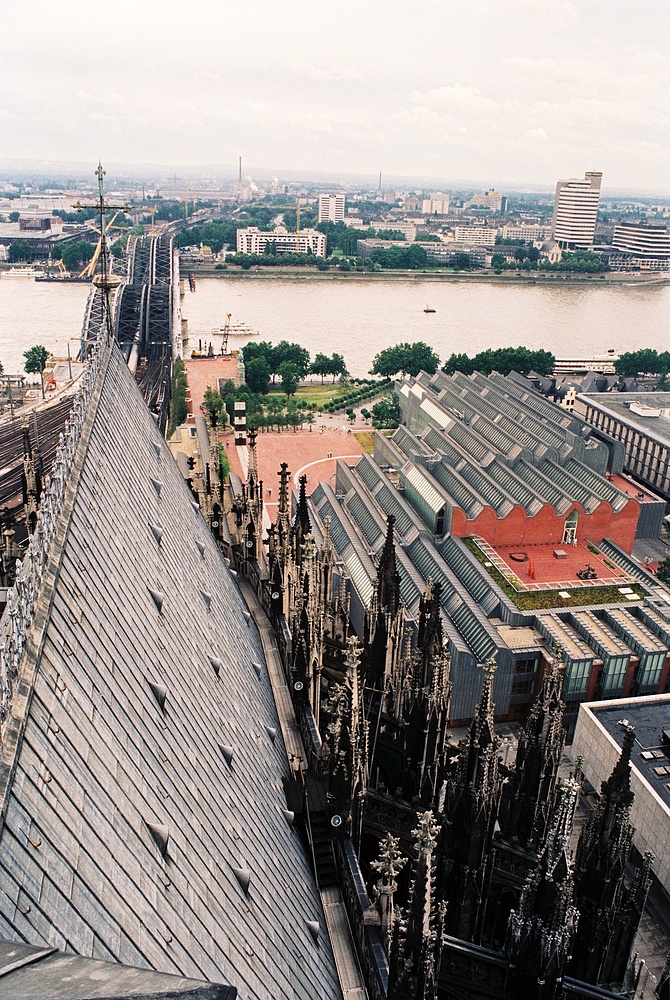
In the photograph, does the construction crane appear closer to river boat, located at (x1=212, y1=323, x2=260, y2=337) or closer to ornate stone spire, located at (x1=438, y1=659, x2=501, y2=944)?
river boat, located at (x1=212, y1=323, x2=260, y2=337)

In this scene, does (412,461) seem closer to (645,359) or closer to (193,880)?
(193,880)

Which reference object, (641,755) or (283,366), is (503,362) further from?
(641,755)

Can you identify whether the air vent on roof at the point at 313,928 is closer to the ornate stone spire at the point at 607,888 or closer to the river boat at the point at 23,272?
the ornate stone spire at the point at 607,888

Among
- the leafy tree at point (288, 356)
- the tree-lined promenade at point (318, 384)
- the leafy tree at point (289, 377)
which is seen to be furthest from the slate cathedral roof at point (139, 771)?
the leafy tree at point (288, 356)

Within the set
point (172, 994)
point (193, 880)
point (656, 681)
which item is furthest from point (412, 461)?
point (172, 994)

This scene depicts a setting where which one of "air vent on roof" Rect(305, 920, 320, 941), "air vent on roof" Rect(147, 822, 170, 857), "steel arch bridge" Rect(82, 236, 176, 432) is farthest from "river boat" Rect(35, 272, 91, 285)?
"air vent on roof" Rect(147, 822, 170, 857)
